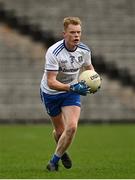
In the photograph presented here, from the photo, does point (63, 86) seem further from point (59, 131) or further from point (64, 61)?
point (59, 131)

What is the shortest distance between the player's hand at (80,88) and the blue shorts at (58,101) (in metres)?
0.53

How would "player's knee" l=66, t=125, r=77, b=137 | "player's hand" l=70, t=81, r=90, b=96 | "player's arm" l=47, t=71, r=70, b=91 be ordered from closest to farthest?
"player's hand" l=70, t=81, r=90, b=96 < "player's arm" l=47, t=71, r=70, b=91 < "player's knee" l=66, t=125, r=77, b=137

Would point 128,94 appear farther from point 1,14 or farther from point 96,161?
point 96,161

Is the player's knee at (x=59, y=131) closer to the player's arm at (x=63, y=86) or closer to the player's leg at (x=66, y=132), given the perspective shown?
the player's leg at (x=66, y=132)

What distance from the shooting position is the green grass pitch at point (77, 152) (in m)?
12.1

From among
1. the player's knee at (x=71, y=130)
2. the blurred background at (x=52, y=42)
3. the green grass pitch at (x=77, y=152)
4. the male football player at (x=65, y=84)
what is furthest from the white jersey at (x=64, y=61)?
the blurred background at (x=52, y=42)

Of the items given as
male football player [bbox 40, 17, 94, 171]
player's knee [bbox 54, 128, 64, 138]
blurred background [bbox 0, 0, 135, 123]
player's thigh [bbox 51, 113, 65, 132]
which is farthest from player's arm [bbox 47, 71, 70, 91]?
blurred background [bbox 0, 0, 135, 123]

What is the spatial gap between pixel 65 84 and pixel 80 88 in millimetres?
368

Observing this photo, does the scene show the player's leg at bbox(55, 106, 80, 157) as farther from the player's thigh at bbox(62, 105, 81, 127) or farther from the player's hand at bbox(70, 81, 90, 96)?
the player's hand at bbox(70, 81, 90, 96)

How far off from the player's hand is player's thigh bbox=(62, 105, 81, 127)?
0.44m

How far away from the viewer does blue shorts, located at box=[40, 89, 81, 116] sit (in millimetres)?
12547

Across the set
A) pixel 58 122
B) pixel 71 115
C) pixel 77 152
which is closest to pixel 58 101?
pixel 58 122

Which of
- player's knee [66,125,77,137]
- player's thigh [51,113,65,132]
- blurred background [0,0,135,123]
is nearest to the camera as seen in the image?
player's knee [66,125,77,137]

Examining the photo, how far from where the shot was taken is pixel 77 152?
16938mm
